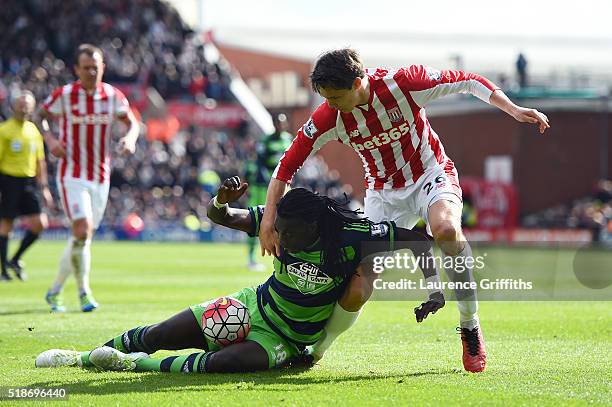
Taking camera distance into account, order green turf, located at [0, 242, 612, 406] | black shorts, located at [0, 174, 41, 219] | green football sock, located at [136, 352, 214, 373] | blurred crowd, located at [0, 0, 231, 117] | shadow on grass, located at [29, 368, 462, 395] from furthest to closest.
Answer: blurred crowd, located at [0, 0, 231, 117] < black shorts, located at [0, 174, 41, 219] < green football sock, located at [136, 352, 214, 373] < shadow on grass, located at [29, 368, 462, 395] < green turf, located at [0, 242, 612, 406]

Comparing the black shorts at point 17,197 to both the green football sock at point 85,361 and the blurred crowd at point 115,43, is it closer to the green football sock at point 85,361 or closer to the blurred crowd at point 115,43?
the green football sock at point 85,361

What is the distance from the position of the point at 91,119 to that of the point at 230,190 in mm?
5183

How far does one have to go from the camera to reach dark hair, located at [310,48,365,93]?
6273mm

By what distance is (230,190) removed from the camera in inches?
239

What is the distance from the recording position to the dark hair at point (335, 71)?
247 inches

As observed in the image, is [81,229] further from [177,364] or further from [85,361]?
[177,364]

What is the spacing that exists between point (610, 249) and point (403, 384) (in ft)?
70.6

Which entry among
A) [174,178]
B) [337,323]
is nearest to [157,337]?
[337,323]

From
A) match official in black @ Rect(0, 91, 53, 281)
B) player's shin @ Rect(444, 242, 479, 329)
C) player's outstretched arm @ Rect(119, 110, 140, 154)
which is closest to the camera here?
player's shin @ Rect(444, 242, 479, 329)

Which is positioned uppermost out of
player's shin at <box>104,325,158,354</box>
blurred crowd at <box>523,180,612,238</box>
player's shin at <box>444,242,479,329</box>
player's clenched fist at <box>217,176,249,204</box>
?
player's clenched fist at <box>217,176,249,204</box>

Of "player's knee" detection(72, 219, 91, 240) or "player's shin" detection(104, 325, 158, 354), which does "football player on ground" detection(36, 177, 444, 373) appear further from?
"player's knee" detection(72, 219, 91, 240)

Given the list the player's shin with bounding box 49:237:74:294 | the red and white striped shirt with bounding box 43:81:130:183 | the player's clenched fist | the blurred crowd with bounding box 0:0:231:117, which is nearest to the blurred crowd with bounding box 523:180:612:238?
the blurred crowd with bounding box 0:0:231:117

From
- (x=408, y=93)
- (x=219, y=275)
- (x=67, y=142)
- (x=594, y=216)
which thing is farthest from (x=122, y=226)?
(x=408, y=93)

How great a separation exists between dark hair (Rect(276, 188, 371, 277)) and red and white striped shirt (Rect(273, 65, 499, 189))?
429 mm
